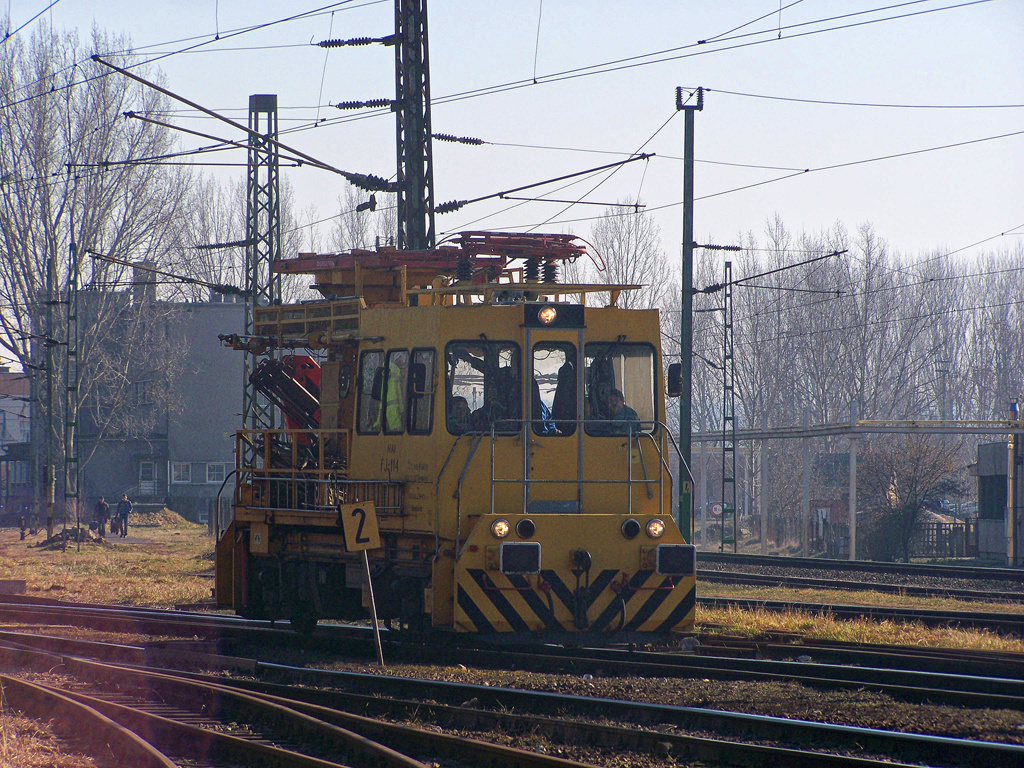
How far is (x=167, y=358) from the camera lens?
51.0 metres

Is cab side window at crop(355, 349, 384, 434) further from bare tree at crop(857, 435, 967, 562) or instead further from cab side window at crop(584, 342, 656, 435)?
bare tree at crop(857, 435, 967, 562)

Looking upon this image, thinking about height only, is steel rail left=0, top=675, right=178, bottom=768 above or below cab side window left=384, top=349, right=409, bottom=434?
below

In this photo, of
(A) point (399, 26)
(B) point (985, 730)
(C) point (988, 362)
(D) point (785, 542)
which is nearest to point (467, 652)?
(B) point (985, 730)

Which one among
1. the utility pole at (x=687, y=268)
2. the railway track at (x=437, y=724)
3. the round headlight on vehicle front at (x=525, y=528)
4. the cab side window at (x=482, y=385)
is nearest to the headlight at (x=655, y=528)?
the round headlight on vehicle front at (x=525, y=528)

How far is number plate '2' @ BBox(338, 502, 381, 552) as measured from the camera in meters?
9.45

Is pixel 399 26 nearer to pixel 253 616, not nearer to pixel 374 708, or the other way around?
pixel 253 616

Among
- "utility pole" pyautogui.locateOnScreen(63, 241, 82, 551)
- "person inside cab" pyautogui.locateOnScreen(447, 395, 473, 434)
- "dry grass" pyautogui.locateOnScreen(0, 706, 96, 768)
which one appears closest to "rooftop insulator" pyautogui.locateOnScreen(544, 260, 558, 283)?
"person inside cab" pyautogui.locateOnScreen(447, 395, 473, 434)

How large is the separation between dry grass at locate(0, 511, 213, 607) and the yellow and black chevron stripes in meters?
9.52

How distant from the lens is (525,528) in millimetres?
9352

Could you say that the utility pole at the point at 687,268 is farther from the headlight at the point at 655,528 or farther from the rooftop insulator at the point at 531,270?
the headlight at the point at 655,528

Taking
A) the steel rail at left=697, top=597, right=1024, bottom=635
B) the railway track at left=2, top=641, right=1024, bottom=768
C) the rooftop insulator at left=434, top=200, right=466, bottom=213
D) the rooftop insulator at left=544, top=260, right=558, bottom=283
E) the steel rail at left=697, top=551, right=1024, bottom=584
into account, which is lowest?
the steel rail at left=697, top=551, right=1024, bottom=584

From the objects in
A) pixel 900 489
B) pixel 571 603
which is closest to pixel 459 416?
pixel 571 603

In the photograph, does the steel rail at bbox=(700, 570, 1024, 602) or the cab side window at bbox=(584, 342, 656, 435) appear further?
the steel rail at bbox=(700, 570, 1024, 602)

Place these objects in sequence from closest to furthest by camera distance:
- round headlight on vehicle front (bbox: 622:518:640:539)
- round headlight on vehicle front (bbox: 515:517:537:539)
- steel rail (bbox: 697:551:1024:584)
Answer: round headlight on vehicle front (bbox: 515:517:537:539)
round headlight on vehicle front (bbox: 622:518:640:539)
steel rail (bbox: 697:551:1024:584)
